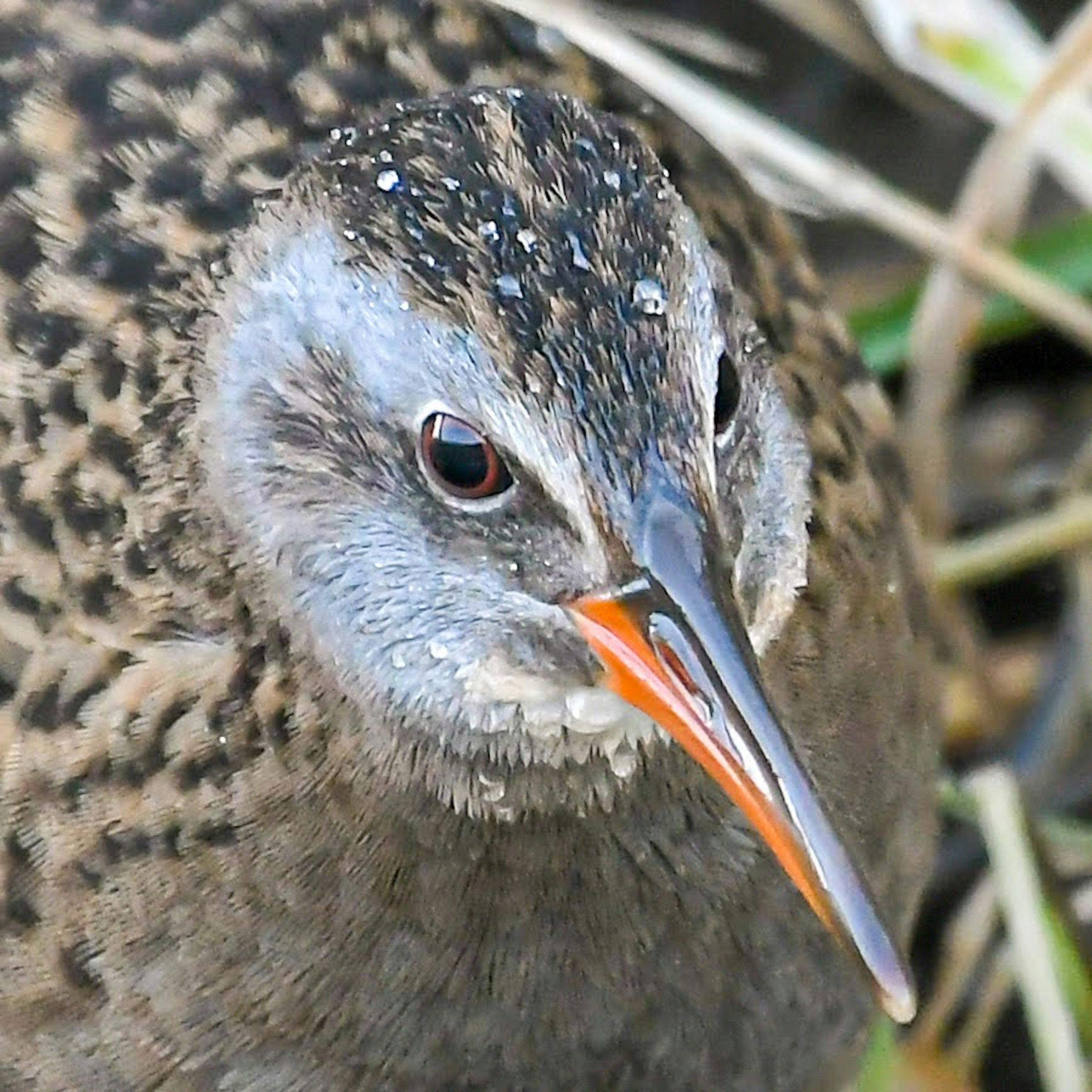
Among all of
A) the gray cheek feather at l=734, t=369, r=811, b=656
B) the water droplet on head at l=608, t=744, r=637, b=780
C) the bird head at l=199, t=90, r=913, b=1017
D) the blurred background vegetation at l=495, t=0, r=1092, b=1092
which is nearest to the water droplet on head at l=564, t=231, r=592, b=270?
the bird head at l=199, t=90, r=913, b=1017

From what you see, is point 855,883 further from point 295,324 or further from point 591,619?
point 295,324

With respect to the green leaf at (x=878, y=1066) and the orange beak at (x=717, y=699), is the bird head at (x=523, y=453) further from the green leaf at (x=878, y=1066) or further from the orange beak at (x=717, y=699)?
the green leaf at (x=878, y=1066)

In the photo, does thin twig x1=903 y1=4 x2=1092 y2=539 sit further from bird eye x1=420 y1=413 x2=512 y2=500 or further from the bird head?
bird eye x1=420 y1=413 x2=512 y2=500

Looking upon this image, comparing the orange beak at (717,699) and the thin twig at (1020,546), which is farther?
the thin twig at (1020,546)

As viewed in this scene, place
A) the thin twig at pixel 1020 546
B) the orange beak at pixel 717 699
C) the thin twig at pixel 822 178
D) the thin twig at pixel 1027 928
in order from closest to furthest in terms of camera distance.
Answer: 1. the orange beak at pixel 717 699
2. the thin twig at pixel 1027 928
3. the thin twig at pixel 822 178
4. the thin twig at pixel 1020 546

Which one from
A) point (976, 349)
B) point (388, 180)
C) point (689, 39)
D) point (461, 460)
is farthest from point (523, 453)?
point (976, 349)

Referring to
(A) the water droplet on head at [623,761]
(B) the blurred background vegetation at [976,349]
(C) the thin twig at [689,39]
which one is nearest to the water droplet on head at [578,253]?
(A) the water droplet on head at [623,761]

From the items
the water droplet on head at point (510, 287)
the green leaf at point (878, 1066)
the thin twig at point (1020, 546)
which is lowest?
the green leaf at point (878, 1066)
